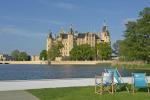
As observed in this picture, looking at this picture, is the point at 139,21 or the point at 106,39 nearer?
the point at 139,21

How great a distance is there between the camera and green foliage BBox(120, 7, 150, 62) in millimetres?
73125

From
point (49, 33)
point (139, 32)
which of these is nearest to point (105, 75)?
point (139, 32)

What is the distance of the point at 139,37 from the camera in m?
74.2

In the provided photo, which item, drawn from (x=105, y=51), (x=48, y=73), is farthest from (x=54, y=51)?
(x=48, y=73)

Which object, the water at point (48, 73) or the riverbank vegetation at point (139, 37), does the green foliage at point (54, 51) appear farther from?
the riverbank vegetation at point (139, 37)

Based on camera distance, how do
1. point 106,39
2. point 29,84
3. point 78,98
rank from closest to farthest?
1. point 78,98
2. point 29,84
3. point 106,39

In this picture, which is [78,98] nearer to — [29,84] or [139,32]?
[29,84]

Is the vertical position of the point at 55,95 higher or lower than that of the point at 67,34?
lower

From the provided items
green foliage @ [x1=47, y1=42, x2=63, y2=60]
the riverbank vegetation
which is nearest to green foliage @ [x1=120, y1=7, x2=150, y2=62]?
the riverbank vegetation

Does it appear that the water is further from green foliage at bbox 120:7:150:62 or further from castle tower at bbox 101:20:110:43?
castle tower at bbox 101:20:110:43

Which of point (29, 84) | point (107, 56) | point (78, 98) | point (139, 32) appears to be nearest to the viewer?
point (78, 98)

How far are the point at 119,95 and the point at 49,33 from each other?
602ft

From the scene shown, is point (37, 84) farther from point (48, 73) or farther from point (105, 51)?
point (105, 51)

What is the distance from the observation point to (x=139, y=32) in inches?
2891
